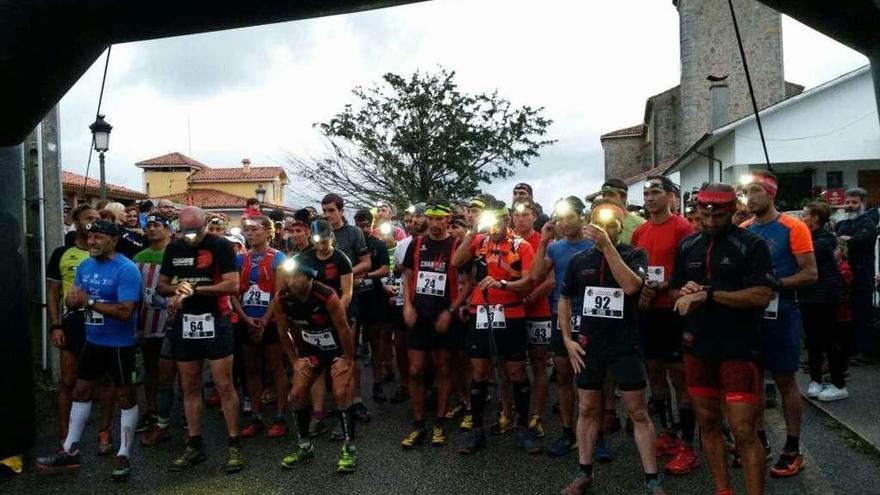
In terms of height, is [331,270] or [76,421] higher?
[331,270]

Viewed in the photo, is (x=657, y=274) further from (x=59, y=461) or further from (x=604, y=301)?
(x=59, y=461)

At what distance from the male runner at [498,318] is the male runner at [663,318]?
38.8 inches

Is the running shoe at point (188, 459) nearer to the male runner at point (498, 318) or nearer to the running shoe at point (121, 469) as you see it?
the running shoe at point (121, 469)

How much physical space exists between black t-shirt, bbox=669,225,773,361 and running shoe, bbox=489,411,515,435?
Answer: 238 cm

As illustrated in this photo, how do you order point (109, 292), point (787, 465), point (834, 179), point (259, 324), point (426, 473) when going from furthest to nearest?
point (834, 179) < point (259, 324) < point (109, 292) < point (426, 473) < point (787, 465)

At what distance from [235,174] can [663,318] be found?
72.6 metres

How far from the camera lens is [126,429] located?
5.36m

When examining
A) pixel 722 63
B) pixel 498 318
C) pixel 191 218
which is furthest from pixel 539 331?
pixel 722 63

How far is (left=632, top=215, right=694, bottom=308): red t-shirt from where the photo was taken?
5.18 meters

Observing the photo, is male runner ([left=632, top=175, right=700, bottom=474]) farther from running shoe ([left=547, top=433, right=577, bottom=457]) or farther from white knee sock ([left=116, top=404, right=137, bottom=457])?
white knee sock ([left=116, top=404, right=137, bottom=457])

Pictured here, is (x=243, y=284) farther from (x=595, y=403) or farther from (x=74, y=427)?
(x=595, y=403)

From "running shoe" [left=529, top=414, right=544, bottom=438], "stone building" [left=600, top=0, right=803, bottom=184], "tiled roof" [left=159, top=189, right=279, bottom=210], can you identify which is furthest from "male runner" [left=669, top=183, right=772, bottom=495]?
"tiled roof" [left=159, top=189, right=279, bottom=210]

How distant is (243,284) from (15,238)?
2.03 meters

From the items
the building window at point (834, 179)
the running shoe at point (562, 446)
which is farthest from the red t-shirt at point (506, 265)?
the building window at point (834, 179)
